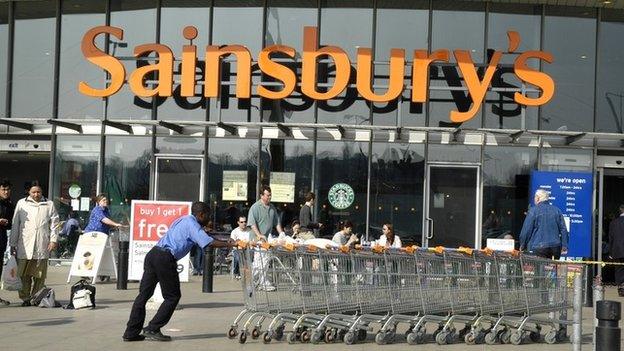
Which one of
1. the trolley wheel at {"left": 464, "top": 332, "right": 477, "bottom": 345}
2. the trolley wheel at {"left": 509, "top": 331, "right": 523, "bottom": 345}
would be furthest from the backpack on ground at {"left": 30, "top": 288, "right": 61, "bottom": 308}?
the trolley wheel at {"left": 509, "top": 331, "right": 523, "bottom": 345}

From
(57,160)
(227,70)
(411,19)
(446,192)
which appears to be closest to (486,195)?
(446,192)

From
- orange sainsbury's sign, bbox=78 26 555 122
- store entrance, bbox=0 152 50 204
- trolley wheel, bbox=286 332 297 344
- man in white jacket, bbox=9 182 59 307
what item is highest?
orange sainsbury's sign, bbox=78 26 555 122

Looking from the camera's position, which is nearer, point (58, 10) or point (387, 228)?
point (387, 228)

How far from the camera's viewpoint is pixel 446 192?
935 inches

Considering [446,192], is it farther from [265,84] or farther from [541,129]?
[265,84]

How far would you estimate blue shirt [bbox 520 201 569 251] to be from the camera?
50.4 feet

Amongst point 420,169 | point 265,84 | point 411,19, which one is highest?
point 411,19

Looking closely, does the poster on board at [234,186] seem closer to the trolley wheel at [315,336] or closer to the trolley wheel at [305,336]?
the trolley wheel at [305,336]

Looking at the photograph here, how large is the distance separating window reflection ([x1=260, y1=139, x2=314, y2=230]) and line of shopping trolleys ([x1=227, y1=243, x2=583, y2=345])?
10.6m

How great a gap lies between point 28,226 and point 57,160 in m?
8.88

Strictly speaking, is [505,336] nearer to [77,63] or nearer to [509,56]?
[509,56]

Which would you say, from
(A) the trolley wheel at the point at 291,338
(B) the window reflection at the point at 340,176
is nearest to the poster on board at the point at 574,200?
(B) the window reflection at the point at 340,176

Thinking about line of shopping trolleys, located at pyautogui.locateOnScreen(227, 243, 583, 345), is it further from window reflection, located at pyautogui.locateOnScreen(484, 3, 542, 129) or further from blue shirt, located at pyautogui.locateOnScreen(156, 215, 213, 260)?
window reflection, located at pyautogui.locateOnScreen(484, 3, 542, 129)

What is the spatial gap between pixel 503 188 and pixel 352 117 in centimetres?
356
